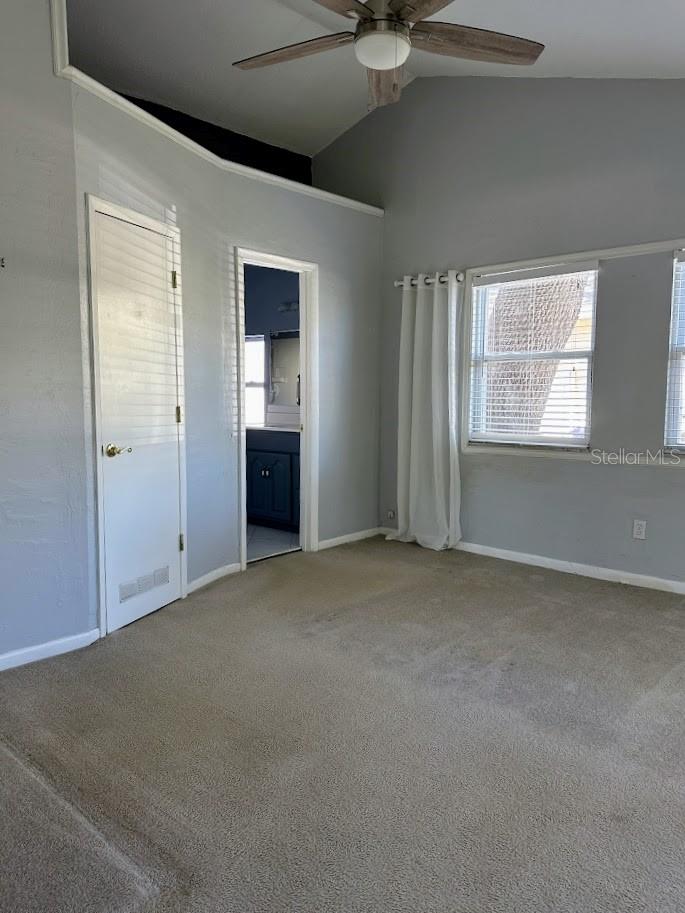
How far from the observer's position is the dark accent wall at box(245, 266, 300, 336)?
5.75 m

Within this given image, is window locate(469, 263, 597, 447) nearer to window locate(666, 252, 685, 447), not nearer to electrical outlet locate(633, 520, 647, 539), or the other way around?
window locate(666, 252, 685, 447)

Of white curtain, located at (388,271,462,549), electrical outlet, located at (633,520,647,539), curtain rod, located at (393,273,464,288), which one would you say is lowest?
electrical outlet, located at (633,520,647,539)

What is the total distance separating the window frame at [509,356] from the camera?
413 cm

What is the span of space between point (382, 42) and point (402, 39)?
0.25 ft

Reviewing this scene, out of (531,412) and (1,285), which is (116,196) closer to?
(1,285)

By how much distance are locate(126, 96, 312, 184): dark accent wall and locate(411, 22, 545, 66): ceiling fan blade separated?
2529 mm

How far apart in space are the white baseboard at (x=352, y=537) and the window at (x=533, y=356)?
1.21m

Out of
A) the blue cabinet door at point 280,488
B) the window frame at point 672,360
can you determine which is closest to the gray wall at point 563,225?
the window frame at point 672,360

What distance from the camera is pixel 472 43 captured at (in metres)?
2.48

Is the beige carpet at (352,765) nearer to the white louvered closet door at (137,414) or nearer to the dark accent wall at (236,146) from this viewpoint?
the white louvered closet door at (137,414)

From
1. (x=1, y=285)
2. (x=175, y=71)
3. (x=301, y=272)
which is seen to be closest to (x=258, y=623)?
(x=1, y=285)

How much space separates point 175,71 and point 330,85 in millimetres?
1201

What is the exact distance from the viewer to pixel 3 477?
107 inches

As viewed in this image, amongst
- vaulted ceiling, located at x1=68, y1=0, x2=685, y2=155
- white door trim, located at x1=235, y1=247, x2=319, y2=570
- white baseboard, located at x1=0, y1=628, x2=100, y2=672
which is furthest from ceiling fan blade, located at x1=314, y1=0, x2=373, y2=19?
white baseboard, located at x1=0, y1=628, x2=100, y2=672
